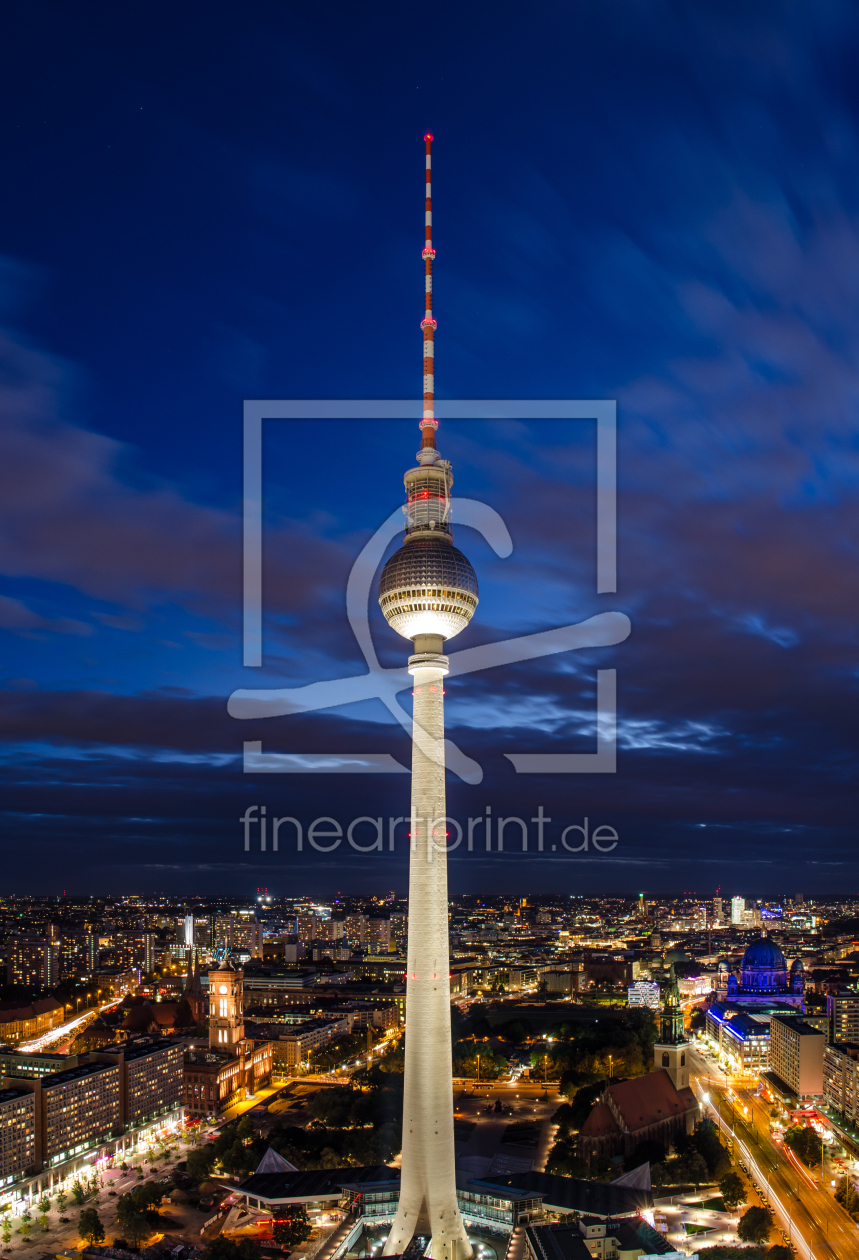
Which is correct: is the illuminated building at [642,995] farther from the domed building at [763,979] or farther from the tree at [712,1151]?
the tree at [712,1151]

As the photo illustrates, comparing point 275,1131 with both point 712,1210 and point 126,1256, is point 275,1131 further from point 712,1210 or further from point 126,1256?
point 712,1210

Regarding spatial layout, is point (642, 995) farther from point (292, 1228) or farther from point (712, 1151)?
point (292, 1228)

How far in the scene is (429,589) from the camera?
47219mm

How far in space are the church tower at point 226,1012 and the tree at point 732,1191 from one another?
152 feet

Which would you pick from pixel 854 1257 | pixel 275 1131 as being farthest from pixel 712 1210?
pixel 275 1131

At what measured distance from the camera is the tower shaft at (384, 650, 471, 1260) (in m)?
41.8

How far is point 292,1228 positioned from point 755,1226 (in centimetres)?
1986

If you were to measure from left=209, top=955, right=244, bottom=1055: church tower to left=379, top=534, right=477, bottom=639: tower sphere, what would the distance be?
52010 mm

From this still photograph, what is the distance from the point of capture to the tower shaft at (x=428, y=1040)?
137ft

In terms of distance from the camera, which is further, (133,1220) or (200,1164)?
(200,1164)

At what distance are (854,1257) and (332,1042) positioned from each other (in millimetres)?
60552

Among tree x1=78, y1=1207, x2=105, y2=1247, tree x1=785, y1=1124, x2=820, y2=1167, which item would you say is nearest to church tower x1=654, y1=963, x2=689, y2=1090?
tree x1=785, y1=1124, x2=820, y2=1167

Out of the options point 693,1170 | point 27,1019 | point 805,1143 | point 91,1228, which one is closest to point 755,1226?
point 693,1170

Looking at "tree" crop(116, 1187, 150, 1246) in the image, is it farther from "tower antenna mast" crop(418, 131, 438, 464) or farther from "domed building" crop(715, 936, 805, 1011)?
"domed building" crop(715, 936, 805, 1011)
